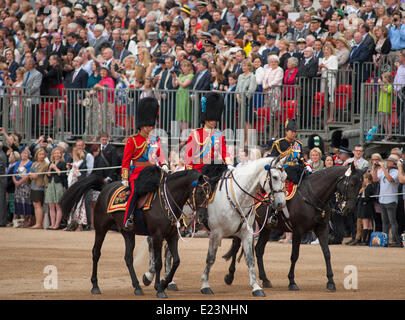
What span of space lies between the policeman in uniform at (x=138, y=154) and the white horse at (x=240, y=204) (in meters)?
0.93

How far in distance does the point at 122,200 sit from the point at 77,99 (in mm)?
10912

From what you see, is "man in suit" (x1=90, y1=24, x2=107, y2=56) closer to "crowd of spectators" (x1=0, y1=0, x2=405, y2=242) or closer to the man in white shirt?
"crowd of spectators" (x1=0, y1=0, x2=405, y2=242)

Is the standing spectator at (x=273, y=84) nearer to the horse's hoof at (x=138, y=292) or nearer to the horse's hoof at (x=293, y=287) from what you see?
the horse's hoof at (x=293, y=287)

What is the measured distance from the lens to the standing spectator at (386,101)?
65.3 feet

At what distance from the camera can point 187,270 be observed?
15453mm

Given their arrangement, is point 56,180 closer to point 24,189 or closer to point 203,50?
point 24,189

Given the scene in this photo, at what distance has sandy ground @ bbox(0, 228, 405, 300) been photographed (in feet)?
41.3

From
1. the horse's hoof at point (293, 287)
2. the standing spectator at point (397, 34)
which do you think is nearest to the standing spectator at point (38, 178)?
the standing spectator at point (397, 34)

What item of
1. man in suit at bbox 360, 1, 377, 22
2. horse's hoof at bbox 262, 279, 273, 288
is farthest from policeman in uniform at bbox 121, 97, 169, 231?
man in suit at bbox 360, 1, 377, 22

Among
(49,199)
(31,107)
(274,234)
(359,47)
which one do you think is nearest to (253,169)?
(274,234)

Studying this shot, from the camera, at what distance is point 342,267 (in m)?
15.6

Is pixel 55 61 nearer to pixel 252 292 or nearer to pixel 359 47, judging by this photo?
pixel 359 47

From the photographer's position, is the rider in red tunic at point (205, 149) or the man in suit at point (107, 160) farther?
the man in suit at point (107, 160)
